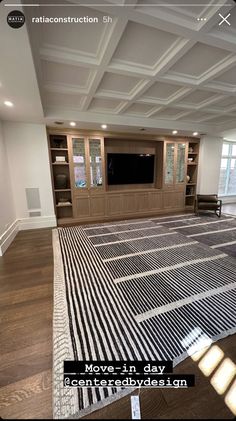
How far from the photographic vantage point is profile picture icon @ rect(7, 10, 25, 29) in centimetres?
128

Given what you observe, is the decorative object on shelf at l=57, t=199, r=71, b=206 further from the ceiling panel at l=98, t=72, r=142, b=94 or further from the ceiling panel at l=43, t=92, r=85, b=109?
the ceiling panel at l=98, t=72, r=142, b=94

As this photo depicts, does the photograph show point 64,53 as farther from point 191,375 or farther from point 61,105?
point 191,375

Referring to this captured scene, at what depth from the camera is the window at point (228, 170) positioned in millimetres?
7168

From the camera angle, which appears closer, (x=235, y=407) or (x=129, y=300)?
(x=235, y=407)

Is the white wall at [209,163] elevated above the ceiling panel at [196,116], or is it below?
below

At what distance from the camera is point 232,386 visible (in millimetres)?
1129

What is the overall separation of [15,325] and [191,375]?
1.51 m

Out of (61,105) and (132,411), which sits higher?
(61,105)

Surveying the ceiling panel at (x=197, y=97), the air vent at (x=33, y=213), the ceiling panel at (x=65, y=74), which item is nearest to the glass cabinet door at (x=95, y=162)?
the air vent at (x=33, y=213)

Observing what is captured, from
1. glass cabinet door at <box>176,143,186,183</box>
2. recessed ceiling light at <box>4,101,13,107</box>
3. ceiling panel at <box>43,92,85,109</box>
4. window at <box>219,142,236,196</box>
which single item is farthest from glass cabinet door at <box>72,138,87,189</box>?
window at <box>219,142,236,196</box>

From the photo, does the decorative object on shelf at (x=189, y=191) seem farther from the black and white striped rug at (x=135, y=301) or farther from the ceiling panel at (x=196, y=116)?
the black and white striped rug at (x=135, y=301)

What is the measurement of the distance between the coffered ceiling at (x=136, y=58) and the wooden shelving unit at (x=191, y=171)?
2.05 metres

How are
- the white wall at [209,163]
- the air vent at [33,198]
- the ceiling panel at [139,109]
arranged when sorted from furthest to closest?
the white wall at [209,163]
the air vent at [33,198]
the ceiling panel at [139,109]

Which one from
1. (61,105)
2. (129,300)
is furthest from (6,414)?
(61,105)
